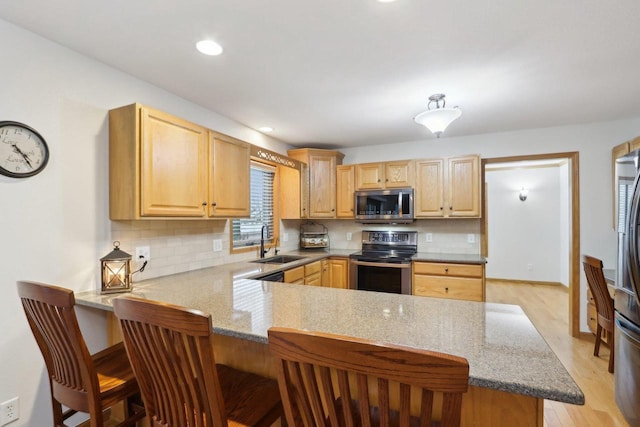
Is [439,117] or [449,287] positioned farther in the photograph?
[449,287]

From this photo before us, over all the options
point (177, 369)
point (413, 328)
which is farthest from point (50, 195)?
point (413, 328)

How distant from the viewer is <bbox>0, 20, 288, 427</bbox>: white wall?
1.60 meters

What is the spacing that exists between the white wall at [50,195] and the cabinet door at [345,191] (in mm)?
2627

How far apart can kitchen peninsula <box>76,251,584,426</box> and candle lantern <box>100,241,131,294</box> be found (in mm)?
68

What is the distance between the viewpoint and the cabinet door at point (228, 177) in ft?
8.14

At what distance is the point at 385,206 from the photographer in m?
3.88

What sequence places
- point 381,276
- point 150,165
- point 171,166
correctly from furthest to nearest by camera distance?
point 381,276 → point 171,166 → point 150,165

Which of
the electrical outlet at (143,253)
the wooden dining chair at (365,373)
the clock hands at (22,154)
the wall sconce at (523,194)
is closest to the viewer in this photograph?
the wooden dining chair at (365,373)

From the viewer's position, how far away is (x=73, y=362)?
1251mm

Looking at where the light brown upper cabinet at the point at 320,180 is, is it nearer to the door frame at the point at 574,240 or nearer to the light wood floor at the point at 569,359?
the door frame at the point at 574,240

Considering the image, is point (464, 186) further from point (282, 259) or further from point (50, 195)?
point (50, 195)

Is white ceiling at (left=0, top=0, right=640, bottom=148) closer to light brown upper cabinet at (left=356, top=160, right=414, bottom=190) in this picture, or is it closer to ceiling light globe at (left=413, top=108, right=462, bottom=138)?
ceiling light globe at (left=413, top=108, right=462, bottom=138)

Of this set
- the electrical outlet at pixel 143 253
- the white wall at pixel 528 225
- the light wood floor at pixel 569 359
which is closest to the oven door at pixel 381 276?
the light wood floor at pixel 569 359

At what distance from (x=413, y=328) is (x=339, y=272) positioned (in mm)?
2623
